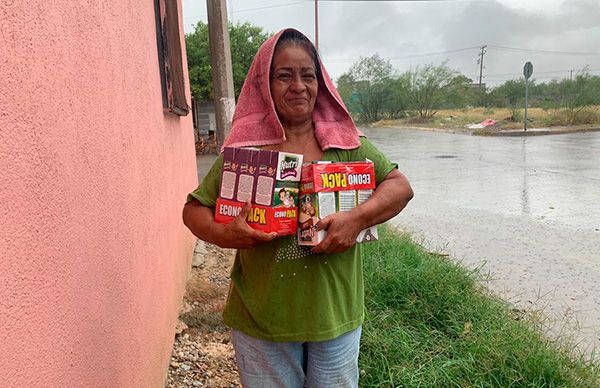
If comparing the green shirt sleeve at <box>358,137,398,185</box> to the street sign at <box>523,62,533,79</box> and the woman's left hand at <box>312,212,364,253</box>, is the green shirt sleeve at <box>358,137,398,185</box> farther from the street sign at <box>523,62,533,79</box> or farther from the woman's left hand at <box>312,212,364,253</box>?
the street sign at <box>523,62,533,79</box>

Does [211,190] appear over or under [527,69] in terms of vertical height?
under

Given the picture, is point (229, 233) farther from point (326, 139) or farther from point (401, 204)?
point (401, 204)

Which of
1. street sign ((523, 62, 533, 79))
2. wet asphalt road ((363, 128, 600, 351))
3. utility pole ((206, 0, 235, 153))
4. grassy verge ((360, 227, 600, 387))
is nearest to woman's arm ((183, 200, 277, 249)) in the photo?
grassy verge ((360, 227, 600, 387))

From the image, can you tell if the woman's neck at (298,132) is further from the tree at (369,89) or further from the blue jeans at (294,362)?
the tree at (369,89)

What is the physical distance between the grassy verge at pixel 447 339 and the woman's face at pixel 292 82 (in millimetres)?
1631

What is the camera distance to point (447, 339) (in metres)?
2.79

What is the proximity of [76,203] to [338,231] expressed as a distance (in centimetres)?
81

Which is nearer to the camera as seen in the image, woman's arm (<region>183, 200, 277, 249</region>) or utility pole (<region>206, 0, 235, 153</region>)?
woman's arm (<region>183, 200, 277, 249</region>)

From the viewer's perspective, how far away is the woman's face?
154 cm

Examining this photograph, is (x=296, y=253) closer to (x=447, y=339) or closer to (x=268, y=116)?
(x=268, y=116)

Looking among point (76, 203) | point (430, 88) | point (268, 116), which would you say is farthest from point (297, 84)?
point (430, 88)

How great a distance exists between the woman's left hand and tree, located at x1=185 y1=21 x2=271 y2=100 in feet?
46.7

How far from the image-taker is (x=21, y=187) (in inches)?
41.7

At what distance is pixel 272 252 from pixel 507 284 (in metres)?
3.20
